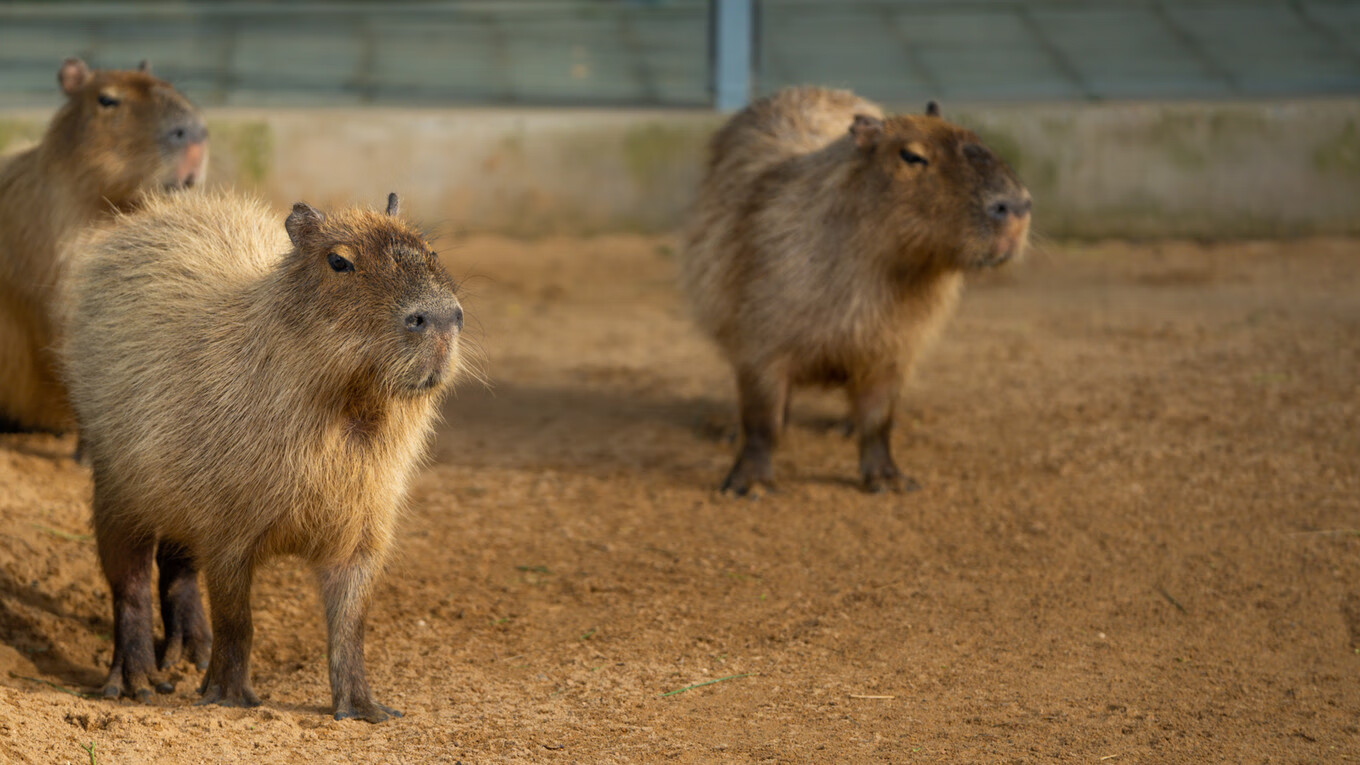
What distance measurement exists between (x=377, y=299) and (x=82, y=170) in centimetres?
231

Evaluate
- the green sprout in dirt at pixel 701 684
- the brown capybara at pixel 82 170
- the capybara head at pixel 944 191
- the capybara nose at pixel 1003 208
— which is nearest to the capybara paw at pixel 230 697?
the green sprout in dirt at pixel 701 684

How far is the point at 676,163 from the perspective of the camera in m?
9.23

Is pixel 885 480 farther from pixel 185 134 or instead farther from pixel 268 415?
pixel 185 134

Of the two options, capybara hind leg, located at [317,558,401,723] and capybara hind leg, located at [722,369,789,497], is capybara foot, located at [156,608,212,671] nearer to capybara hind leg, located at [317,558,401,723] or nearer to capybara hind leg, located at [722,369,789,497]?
capybara hind leg, located at [317,558,401,723]

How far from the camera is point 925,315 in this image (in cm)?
541

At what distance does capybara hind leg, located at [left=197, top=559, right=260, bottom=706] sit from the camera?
3572 millimetres

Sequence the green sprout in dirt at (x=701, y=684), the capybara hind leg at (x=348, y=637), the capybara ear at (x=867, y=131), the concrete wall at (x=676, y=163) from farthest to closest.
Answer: the concrete wall at (x=676, y=163), the capybara ear at (x=867, y=131), the green sprout in dirt at (x=701, y=684), the capybara hind leg at (x=348, y=637)

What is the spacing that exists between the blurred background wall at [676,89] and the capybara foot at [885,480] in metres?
3.96

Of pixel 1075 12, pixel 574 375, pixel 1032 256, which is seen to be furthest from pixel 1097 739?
pixel 1075 12

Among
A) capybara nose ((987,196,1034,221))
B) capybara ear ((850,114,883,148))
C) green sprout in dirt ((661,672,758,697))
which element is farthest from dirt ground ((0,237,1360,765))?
capybara nose ((987,196,1034,221))

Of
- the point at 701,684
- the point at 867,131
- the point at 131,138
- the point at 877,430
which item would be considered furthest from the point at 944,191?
the point at 131,138

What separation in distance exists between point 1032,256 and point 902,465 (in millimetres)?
3565

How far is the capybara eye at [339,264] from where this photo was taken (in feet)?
11.1

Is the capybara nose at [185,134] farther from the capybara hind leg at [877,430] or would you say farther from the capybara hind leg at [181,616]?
the capybara hind leg at [877,430]
